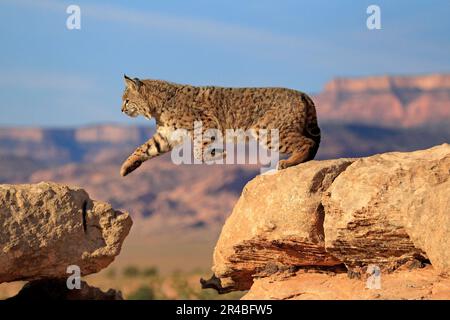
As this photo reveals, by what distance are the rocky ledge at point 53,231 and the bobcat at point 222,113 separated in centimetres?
106

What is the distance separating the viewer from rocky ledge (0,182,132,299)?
14.3 metres

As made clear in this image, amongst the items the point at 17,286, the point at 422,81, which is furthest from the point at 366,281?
the point at 422,81

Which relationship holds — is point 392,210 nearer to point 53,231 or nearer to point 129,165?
point 129,165

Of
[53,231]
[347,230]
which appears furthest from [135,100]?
[347,230]

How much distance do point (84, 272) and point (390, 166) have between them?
5297 millimetres

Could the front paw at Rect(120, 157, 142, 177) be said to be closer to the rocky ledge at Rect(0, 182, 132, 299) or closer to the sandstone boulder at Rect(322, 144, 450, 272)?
the rocky ledge at Rect(0, 182, 132, 299)

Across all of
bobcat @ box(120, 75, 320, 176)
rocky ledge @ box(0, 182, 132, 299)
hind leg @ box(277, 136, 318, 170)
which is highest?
bobcat @ box(120, 75, 320, 176)

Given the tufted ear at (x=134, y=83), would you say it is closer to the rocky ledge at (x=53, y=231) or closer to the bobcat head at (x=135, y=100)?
the bobcat head at (x=135, y=100)

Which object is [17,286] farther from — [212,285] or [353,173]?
[353,173]

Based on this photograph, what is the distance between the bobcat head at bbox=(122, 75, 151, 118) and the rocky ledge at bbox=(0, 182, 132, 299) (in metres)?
2.44

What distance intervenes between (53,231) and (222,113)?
3.32 metres

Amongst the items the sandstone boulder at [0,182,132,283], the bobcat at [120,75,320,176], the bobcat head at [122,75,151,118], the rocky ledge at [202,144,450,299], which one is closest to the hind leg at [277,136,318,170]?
the bobcat at [120,75,320,176]

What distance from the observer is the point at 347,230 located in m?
13.0

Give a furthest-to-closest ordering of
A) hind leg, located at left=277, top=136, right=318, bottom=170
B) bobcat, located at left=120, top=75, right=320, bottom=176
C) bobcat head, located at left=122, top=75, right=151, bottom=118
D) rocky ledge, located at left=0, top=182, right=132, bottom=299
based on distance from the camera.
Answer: bobcat head, located at left=122, top=75, right=151, bottom=118 → bobcat, located at left=120, top=75, right=320, bottom=176 → hind leg, located at left=277, top=136, right=318, bottom=170 → rocky ledge, located at left=0, top=182, right=132, bottom=299
